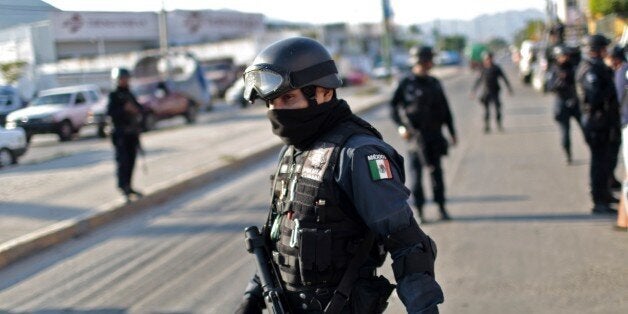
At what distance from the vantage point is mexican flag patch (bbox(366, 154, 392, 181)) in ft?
8.02

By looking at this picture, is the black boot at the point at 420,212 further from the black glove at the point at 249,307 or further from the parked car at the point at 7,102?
the black glove at the point at 249,307

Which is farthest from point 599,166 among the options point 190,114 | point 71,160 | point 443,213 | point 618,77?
point 190,114

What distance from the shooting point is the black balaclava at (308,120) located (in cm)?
265

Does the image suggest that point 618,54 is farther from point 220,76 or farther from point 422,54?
point 220,76

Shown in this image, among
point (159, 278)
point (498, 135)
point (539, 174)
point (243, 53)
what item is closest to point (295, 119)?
point (159, 278)

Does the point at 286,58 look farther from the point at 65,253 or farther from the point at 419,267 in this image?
the point at 65,253

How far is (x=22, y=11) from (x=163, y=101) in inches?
783

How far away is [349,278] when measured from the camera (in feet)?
→ 8.39

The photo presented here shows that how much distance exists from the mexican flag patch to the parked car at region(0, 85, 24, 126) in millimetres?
5420

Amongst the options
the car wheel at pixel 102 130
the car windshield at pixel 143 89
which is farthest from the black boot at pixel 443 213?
the car windshield at pixel 143 89

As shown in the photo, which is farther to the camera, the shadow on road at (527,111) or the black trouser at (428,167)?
the shadow on road at (527,111)

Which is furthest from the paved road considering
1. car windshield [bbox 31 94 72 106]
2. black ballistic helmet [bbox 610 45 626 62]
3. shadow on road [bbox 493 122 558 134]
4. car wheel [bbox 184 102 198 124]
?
car wheel [bbox 184 102 198 124]

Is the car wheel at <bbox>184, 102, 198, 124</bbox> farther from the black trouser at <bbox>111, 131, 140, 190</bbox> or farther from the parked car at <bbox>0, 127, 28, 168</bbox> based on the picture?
the black trouser at <bbox>111, 131, 140, 190</bbox>

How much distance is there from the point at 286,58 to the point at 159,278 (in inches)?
161
